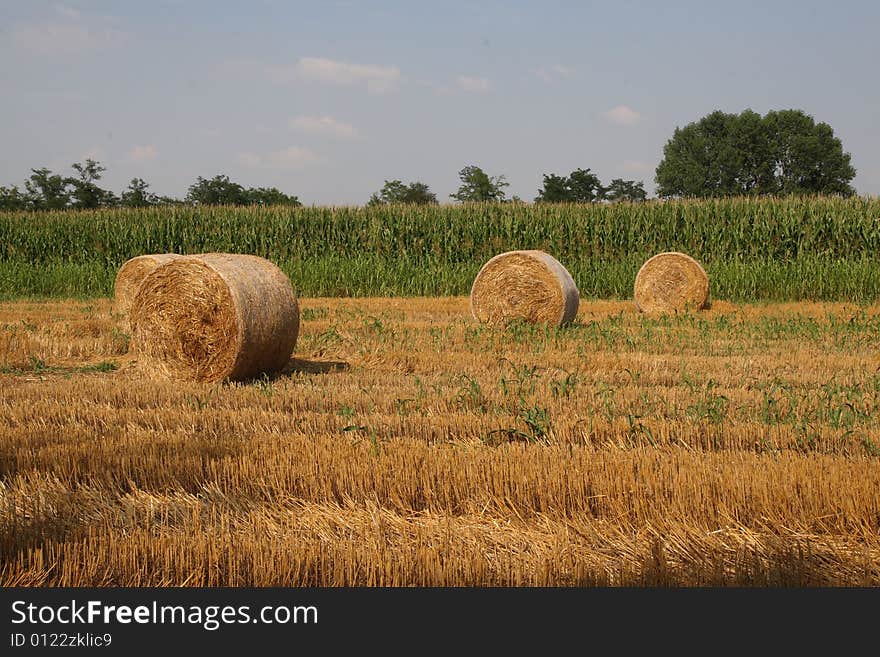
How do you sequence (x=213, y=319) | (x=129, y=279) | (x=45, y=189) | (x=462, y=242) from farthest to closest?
1. (x=45, y=189)
2. (x=462, y=242)
3. (x=129, y=279)
4. (x=213, y=319)

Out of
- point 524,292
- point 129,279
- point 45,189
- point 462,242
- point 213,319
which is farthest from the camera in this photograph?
point 45,189

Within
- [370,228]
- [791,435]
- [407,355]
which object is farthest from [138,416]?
[370,228]

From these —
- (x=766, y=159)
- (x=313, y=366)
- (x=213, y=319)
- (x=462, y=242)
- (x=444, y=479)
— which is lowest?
(x=313, y=366)

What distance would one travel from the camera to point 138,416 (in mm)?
7312

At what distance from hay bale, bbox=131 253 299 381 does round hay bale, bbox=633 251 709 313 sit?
1116 centimetres

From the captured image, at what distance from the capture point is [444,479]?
215 inches

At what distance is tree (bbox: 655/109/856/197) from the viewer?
7006 centimetres

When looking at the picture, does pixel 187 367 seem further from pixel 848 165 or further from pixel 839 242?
pixel 848 165

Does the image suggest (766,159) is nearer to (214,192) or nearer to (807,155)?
(807,155)

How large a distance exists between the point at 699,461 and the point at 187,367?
232 inches

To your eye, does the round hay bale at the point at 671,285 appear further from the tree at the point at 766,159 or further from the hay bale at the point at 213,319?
the tree at the point at 766,159

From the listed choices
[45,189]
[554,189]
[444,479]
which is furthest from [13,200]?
[444,479]

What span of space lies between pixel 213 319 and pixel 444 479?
4674 mm

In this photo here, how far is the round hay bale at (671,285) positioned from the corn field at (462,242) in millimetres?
3111
